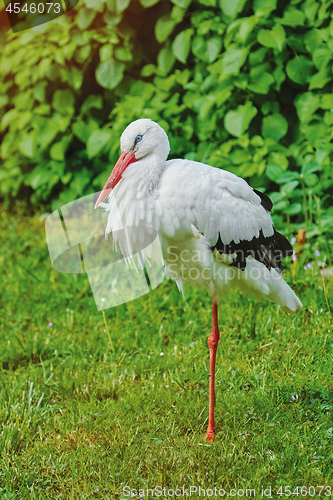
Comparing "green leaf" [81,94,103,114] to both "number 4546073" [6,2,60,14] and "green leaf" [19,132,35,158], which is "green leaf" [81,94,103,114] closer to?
"green leaf" [19,132,35,158]

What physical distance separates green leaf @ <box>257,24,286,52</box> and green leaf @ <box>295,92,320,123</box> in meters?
0.42

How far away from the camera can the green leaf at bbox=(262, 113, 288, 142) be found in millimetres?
3936

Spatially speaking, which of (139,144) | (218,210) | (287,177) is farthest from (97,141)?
(218,210)

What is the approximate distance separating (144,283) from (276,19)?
2.12 meters

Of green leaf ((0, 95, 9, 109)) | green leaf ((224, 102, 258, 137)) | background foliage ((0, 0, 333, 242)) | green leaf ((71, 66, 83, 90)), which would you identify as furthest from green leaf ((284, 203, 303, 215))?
green leaf ((0, 95, 9, 109))

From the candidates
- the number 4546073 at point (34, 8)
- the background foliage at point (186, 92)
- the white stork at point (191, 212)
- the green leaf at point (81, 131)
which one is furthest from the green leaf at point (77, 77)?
the white stork at point (191, 212)

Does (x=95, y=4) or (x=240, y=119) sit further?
(x=95, y=4)

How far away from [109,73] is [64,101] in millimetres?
653

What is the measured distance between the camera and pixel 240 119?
3709mm

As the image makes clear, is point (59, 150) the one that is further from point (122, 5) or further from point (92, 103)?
point (122, 5)

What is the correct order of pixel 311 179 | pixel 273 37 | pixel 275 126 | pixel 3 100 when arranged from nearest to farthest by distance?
pixel 273 37, pixel 311 179, pixel 275 126, pixel 3 100

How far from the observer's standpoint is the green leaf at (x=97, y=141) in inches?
168

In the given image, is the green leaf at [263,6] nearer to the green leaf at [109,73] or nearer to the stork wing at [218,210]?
the green leaf at [109,73]

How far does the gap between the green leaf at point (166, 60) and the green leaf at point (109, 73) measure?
336 millimetres
